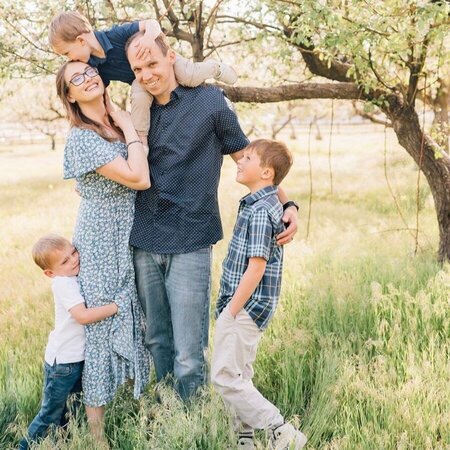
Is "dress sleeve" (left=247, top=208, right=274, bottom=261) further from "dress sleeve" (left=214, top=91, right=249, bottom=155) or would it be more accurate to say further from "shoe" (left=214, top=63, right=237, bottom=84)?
"shoe" (left=214, top=63, right=237, bottom=84)

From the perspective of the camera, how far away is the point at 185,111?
3314 mm

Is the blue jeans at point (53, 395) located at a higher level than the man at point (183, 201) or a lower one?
lower

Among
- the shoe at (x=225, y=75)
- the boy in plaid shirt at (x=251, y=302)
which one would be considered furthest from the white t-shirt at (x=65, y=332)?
the shoe at (x=225, y=75)

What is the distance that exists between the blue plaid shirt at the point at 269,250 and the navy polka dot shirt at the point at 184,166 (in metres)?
0.28

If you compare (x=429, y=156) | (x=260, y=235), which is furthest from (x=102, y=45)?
(x=429, y=156)

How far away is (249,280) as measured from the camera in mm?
3025

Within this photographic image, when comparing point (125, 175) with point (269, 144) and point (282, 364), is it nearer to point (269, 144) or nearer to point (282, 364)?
point (269, 144)

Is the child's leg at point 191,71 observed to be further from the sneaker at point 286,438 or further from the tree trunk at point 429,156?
the tree trunk at point 429,156

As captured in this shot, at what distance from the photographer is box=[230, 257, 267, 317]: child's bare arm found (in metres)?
3.02

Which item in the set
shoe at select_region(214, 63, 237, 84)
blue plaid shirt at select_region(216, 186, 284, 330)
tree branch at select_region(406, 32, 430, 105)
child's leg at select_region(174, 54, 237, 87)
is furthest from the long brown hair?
tree branch at select_region(406, 32, 430, 105)

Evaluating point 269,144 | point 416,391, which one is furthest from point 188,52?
point 416,391

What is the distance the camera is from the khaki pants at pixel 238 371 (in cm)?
313

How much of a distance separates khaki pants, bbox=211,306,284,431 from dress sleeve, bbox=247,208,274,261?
1.09 feet

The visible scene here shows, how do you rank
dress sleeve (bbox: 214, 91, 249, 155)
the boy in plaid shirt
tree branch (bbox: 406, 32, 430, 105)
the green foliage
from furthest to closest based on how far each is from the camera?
tree branch (bbox: 406, 32, 430, 105) < the green foliage < dress sleeve (bbox: 214, 91, 249, 155) < the boy in plaid shirt
